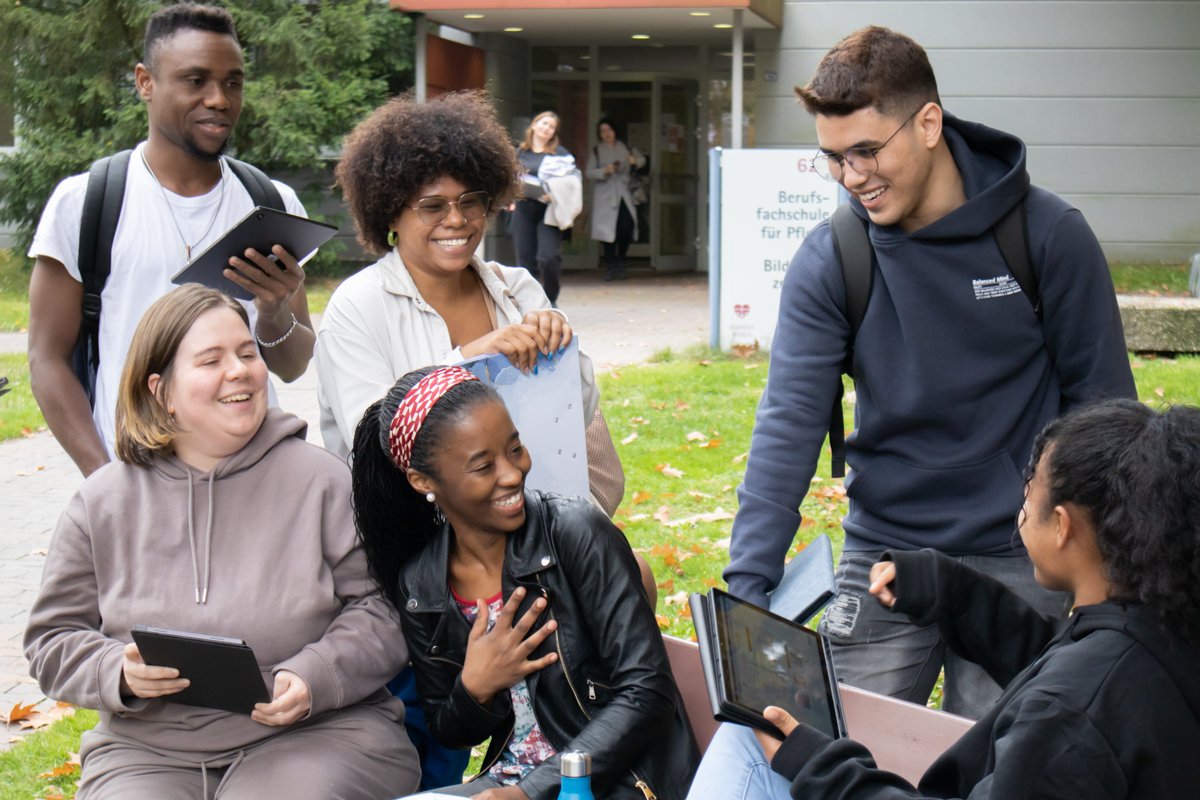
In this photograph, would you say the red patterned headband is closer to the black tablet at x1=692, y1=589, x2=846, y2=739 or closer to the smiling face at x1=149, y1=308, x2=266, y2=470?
the smiling face at x1=149, y1=308, x2=266, y2=470

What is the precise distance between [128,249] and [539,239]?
977 centimetres

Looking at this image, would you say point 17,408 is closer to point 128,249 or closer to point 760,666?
point 128,249

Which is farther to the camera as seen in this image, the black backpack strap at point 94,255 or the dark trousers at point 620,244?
the dark trousers at point 620,244

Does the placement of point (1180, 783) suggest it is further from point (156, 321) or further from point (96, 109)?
point (96, 109)

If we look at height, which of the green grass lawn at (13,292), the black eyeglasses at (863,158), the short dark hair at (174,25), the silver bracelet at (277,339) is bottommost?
the green grass lawn at (13,292)

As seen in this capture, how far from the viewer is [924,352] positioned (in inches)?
125

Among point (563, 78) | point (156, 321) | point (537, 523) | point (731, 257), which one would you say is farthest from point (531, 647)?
point (563, 78)

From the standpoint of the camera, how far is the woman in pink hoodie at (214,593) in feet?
10.2

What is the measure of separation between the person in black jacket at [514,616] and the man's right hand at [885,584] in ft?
1.65

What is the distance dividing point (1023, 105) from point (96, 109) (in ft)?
38.1

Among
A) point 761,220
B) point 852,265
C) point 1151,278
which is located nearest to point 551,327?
point 852,265

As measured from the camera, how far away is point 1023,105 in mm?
18250

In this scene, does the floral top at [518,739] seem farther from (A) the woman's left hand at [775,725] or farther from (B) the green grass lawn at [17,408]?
(B) the green grass lawn at [17,408]

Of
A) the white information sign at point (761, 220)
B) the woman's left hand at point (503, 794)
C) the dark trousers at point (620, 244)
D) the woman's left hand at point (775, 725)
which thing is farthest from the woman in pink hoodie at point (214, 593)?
the dark trousers at point (620, 244)
